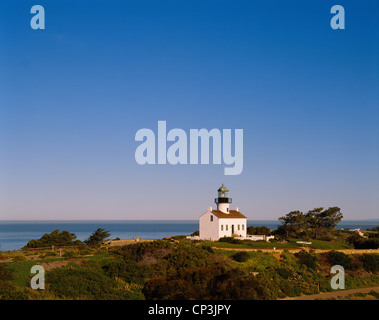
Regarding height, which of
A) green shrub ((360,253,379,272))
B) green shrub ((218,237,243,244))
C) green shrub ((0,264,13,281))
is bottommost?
green shrub ((360,253,379,272))

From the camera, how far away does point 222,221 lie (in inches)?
1800

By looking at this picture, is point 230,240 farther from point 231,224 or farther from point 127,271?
point 127,271

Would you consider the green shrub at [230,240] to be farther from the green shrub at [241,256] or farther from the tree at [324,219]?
the tree at [324,219]

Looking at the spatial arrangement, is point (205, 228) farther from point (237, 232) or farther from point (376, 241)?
point (376, 241)

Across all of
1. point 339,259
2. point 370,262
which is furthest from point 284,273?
point 370,262

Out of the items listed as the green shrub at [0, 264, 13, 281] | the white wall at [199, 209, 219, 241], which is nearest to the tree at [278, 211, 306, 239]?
the white wall at [199, 209, 219, 241]

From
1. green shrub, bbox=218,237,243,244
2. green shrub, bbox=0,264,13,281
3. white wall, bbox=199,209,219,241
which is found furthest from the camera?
white wall, bbox=199,209,219,241

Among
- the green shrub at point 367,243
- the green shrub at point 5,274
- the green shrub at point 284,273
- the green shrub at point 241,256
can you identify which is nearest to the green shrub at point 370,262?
the green shrub at point 367,243

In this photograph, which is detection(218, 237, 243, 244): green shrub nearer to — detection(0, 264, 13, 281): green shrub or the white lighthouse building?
the white lighthouse building

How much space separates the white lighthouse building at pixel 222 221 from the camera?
4560cm

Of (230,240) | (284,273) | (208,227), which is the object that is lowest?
(284,273)

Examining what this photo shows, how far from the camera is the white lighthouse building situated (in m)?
45.6

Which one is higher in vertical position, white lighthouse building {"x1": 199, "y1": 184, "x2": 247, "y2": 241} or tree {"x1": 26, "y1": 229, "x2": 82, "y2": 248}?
white lighthouse building {"x1": 199, "y1": 184, "x2": 247, "y2": 241}
